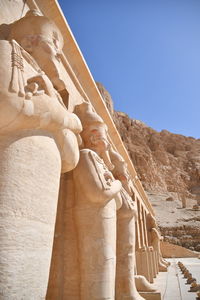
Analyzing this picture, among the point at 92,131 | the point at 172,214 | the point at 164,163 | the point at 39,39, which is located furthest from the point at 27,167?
the point at 164,163

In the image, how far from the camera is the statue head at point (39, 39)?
78.9 inches

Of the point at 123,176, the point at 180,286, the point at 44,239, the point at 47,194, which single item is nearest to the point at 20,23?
the point at 47,194

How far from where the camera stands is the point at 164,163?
4841 cm

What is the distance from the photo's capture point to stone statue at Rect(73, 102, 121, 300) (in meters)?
2.12

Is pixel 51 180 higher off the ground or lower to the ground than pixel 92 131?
lower

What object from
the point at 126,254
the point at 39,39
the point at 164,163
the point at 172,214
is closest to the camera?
the point at 39,39

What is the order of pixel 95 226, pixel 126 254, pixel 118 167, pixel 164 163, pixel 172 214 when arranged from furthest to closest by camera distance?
1. pixel 164 163
2. pixel 172 214
3. pixel 118 167
4. pixel 126 254
5. pixel 95 226

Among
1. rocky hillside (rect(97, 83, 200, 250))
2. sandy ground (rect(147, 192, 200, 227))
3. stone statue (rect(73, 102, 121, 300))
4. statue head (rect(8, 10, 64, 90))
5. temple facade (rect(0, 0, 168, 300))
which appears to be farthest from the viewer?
rocky hillside (rect(97, 83, 200, 250))

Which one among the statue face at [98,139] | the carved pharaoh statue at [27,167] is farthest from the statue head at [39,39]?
the statue face at [98,139]

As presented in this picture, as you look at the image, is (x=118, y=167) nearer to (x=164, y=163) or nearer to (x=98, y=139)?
(x=98, y=139)

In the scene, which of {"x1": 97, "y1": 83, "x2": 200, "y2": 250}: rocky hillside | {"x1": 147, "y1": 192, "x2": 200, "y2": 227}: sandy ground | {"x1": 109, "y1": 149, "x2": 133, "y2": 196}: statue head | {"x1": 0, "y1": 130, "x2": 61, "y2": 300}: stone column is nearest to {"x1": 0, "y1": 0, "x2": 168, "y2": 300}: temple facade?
{"x1": 0, "y1": 130, "x2": 61, "y2": 300}: stone column

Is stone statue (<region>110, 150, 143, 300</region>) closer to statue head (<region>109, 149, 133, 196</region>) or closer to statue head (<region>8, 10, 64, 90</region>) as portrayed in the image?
statue head (<region>109, 149, 133, 196</region>)

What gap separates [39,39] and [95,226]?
5.23 ft

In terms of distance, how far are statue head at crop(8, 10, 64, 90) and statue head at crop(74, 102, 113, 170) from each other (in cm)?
69
